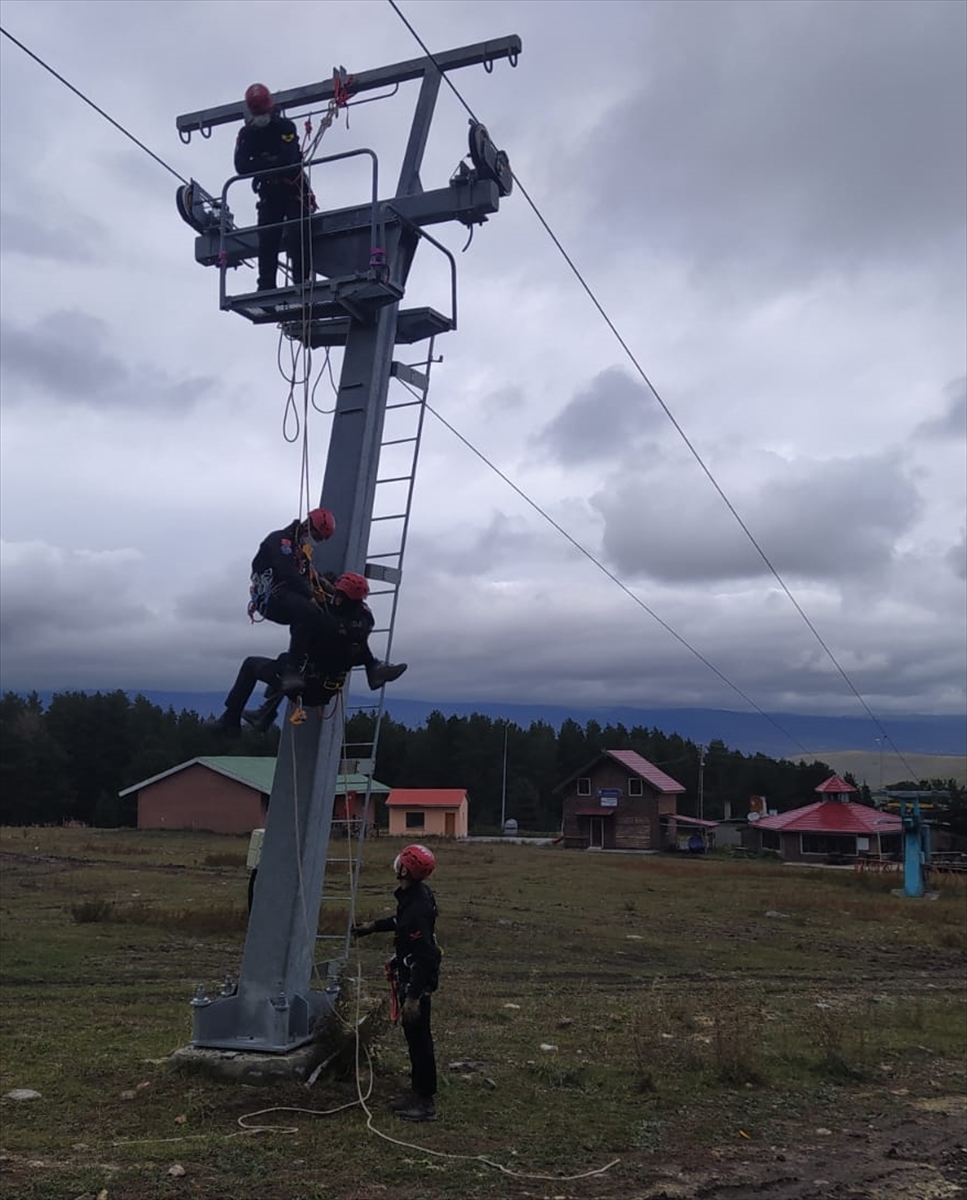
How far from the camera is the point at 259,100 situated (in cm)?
1046

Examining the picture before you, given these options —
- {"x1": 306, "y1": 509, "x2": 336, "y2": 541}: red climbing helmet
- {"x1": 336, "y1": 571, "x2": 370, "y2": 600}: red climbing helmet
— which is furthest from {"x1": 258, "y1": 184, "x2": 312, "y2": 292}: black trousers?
{"x1": 336, "y1": 571, "x2": 370, "y2": 600}: red climbing helmet

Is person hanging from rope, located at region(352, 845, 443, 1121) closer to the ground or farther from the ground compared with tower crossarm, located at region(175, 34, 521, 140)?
closer to the ground

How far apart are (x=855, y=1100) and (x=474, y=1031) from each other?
3798 millimetres

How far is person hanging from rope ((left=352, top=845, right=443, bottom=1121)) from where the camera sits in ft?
27.6

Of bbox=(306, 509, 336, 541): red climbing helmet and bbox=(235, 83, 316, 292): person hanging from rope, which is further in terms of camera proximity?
bbox=(235, 83, 316, 292): person hanging from rope

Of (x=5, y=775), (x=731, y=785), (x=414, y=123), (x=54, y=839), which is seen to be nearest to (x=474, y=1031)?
(x=414, y=123)

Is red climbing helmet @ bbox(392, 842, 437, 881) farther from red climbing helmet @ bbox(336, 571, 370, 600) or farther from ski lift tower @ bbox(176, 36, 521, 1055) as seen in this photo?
red climbing helmet @ bbox(336, 571, 370, 600)

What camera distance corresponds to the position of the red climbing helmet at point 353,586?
29.3ft

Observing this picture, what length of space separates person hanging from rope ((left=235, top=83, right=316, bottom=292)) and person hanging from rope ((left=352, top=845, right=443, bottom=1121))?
528 cm

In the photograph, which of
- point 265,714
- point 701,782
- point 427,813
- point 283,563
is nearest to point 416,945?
point 265,714

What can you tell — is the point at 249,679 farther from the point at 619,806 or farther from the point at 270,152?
the point at 619,806

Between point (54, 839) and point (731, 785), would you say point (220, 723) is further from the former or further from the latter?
point (731, 785)

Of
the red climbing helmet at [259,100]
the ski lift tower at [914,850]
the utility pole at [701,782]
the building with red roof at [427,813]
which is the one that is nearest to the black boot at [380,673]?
the red climbing helmet at [259,100]

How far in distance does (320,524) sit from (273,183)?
11.0 ft
